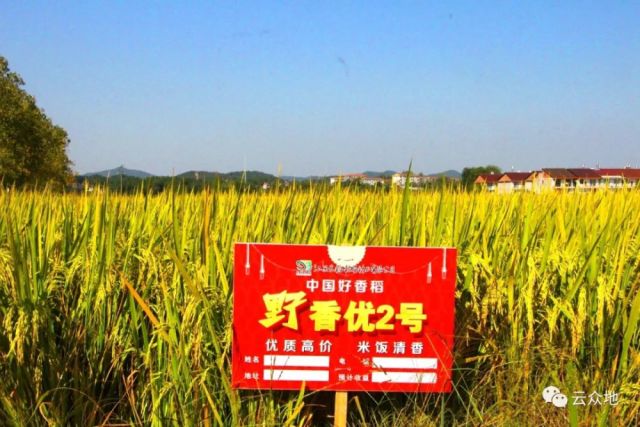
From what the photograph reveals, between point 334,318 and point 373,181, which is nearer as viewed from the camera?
point 334,318

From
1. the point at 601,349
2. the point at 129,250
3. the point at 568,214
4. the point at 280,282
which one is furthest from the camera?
the point at 568,214

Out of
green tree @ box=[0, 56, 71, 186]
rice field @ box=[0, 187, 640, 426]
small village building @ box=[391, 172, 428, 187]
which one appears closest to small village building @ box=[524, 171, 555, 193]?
small village building @ box=[391, 172, 428, 187]

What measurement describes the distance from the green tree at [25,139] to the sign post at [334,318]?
19.7 meters

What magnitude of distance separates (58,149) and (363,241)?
81.5 ft

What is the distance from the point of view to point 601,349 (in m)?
2.18

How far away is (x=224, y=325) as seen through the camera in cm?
214

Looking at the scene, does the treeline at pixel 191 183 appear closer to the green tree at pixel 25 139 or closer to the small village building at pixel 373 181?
the small village building at pixel 373 181

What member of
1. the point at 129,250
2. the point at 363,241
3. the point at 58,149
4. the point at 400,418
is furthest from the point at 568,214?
the point at 58,149

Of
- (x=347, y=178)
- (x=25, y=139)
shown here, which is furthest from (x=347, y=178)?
(x=25, y=139)

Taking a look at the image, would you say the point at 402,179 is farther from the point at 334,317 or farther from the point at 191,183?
the point at 334,317

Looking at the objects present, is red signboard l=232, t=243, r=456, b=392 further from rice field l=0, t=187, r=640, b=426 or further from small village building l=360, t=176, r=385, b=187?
small village building l=360, t=176, r=385, b=187

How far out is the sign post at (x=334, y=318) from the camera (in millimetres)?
1995

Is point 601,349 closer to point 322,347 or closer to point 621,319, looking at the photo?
point 621,319

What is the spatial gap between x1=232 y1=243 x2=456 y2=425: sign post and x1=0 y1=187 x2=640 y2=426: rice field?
0.40ft
